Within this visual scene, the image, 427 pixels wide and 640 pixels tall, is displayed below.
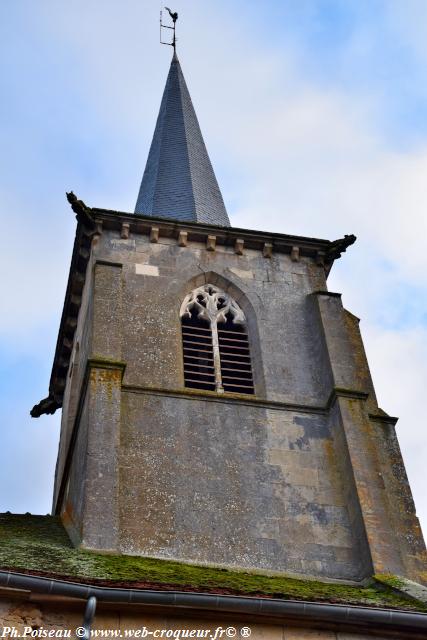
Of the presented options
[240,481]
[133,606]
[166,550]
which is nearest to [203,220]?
[240,481]

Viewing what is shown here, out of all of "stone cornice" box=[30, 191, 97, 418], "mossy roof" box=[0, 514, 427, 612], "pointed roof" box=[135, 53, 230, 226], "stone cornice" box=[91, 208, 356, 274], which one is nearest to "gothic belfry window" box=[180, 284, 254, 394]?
"stone cornice" box=[91, 208, 356, 274]

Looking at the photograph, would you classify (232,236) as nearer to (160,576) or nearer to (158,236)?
(158,236)

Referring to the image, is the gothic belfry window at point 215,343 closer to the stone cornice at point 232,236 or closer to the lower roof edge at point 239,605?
the stone cornice at point 232,236

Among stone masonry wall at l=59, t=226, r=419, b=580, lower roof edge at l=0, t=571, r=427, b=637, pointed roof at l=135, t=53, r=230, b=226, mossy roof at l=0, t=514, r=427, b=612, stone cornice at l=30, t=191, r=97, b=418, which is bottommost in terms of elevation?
lower roof edge at l=0, t=571, r=427, b=637

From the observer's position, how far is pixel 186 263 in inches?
771

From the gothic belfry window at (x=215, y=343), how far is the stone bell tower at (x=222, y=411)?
4 centimetres

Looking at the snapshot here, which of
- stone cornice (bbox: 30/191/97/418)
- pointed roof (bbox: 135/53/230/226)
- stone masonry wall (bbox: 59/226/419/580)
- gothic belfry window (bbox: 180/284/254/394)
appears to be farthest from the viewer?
pointed roof (bbox: 135/53/230/226)

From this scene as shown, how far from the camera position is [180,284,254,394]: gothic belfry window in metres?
17.9

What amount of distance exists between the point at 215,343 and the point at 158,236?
2.50m

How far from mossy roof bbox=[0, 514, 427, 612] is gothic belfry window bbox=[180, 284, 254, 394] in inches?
163

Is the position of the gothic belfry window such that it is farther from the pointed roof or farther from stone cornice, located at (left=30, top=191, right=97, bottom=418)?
the pointed roof

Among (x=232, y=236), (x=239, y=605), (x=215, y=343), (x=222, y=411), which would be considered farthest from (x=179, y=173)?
(x=239, y=605)

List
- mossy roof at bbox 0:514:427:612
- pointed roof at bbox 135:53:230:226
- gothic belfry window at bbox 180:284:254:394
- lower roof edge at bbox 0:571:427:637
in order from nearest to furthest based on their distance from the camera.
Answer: lower roof edge at bbox 0:571:427:637 < mossy roof at bbox 0:514:427:612 < gothic belfry window at bbox 180:284:254:394 < pointed roof at bbox 135:53:230:226

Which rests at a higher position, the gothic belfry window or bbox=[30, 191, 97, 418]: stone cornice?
bbox=[30, 191, 97, 418]: stone cornice
